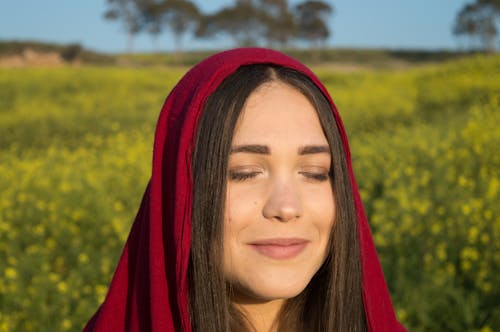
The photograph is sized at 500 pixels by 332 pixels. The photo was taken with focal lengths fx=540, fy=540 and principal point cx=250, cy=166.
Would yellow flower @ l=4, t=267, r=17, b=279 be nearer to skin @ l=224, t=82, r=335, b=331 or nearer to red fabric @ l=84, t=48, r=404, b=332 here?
red fabric @ l=84, t=48, r=404, b=332

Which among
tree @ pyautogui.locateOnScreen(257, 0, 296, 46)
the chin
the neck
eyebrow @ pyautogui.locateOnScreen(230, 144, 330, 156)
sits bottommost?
the neck

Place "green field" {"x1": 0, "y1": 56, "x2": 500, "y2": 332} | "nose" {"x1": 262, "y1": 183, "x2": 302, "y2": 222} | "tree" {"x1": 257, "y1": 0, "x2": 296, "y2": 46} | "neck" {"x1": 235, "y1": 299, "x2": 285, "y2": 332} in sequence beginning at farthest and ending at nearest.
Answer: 1. "tree" {"x1": 257, "y1": 0, "x2": 296, "y2": 46}
2. "green field" {"x1": 0, "y1": 56, "x2": 500, "y2": 332}
3. "neck" {"x1": 235, "y1": 299, "x2": 285, "y2": 332}
4. "nose" {"x1": 262, "y1": 183, "x2": 302, "y2": 222}

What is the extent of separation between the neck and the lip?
200mm

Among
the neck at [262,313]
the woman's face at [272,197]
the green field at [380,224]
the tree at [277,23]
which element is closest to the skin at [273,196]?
the woman's face at [272,197]

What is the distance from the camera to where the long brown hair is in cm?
102

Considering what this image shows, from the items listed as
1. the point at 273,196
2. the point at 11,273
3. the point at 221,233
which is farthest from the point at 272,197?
the point at 11,273

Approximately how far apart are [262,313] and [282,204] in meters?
0.32

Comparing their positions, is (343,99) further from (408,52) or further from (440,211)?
(408,52)

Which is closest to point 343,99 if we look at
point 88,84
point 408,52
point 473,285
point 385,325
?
point 88,84

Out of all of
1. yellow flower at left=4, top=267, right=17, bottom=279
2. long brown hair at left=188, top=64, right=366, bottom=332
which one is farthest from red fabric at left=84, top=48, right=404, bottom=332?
yellow flower at left=4, top=267, right=17, bottom=279

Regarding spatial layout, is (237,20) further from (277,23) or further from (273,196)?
(273,196)

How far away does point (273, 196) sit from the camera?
1.01m

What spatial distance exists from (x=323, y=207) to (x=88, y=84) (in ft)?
47.5

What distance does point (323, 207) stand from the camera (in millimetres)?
1085
